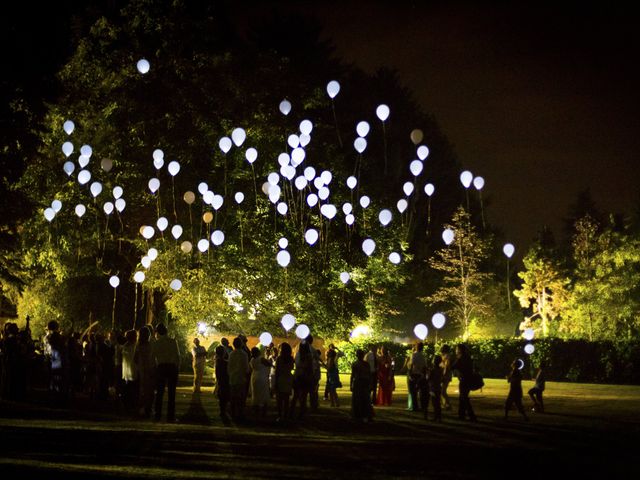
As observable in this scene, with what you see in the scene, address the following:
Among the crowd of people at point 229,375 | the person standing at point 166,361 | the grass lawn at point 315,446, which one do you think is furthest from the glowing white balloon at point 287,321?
the person standing at point 166,361

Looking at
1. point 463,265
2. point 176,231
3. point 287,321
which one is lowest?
point 287,321

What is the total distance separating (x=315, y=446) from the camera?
12016 millimetres

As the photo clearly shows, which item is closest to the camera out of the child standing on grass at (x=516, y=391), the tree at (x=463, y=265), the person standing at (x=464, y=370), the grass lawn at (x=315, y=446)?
the grass lawn at (x=315, y=446)

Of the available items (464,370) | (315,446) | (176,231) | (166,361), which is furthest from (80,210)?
(315,446)

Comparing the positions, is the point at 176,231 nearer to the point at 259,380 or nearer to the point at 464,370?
the point at 259,380

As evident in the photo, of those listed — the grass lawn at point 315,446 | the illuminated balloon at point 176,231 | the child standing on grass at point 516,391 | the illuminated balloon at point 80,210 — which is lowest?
the grass lawn at point 315,446

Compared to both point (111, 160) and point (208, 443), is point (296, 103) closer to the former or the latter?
point (111, 160)

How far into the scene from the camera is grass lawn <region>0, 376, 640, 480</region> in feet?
31.2

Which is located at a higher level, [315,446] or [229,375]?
[229,375]

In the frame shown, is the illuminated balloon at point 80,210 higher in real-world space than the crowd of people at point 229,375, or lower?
higher

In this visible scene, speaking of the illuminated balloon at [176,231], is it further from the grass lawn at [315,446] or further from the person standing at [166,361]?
the person standing at [166,361]

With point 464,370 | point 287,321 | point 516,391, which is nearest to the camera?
point 464,370

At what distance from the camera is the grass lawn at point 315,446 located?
950 cm

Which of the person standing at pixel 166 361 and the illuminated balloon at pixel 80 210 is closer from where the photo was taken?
the person standing at pixel 166 361
